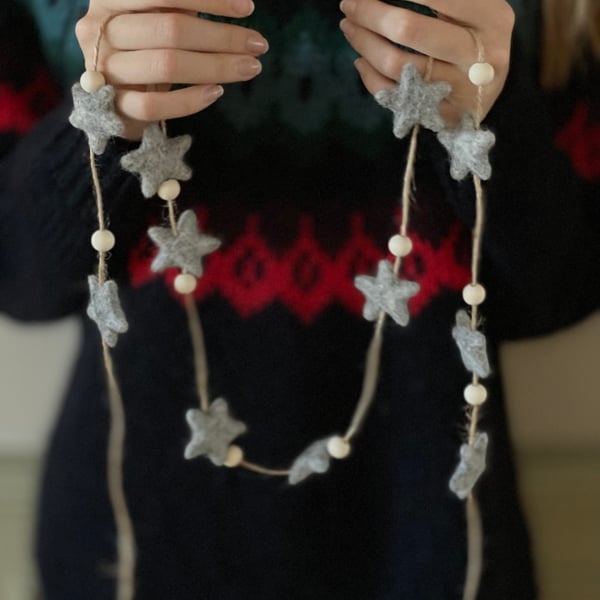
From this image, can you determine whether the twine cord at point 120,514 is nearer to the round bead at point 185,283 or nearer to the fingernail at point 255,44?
the round bead at point 185,283

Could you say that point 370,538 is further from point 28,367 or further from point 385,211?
point 28,367

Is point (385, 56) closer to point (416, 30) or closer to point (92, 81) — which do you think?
point (416, 30)

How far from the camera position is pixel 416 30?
0.38m

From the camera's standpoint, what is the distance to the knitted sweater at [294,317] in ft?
1.56

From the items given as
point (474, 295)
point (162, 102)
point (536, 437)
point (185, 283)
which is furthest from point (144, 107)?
point (536, 437)

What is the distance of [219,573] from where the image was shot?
531mm

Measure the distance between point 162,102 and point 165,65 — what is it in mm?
22

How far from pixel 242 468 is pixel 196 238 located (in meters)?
0.18

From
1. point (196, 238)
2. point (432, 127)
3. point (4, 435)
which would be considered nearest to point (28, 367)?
point (4, 435)

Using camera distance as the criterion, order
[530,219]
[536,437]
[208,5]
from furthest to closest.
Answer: [536,437], [530,219], [208,5]

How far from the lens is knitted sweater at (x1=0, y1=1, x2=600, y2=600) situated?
476 millimetres

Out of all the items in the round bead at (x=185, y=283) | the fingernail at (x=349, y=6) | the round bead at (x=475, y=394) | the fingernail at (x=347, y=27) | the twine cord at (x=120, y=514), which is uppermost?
the fingernail at (x=349, y=6)

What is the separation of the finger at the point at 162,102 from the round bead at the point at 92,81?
0.5 inches

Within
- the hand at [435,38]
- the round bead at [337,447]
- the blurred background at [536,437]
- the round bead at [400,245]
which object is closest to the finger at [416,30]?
the hand at [435,38]
